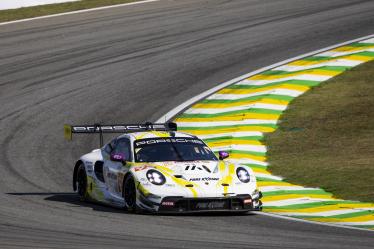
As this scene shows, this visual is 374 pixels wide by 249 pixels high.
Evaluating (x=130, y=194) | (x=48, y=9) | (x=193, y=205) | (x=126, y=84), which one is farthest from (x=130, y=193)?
(x=48, y=9)

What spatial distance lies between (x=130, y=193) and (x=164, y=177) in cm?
62

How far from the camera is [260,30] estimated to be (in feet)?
104

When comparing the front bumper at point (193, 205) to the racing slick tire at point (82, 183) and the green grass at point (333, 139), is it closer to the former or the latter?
the green grass at point (333, 139)

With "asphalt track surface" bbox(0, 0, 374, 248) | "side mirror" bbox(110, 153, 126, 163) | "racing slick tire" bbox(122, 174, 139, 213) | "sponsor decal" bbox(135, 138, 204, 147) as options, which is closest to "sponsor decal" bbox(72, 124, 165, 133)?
"sponsor decal" bbox(135, 138, 204, 147)

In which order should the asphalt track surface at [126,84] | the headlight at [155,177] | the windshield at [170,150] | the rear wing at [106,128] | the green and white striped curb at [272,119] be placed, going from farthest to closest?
the rear wing at [106,128] < the windshield at [170,150] < the green and white striped curb at [272,119] < the headlight at [155,177] < the asphalt track surface at [126,84]

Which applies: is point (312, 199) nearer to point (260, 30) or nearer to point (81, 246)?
point (81, 246)

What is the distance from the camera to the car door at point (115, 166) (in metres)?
16.5

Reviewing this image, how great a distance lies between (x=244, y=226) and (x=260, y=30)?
59.2 feet

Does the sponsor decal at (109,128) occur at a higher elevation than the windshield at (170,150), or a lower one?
higher

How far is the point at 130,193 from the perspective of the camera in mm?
15852

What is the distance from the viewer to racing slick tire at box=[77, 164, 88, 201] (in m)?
17.6

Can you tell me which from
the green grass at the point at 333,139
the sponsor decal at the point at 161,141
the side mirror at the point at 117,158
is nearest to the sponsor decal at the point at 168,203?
the side mirror at the point at 117,158

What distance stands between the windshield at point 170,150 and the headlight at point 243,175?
70 centimetres

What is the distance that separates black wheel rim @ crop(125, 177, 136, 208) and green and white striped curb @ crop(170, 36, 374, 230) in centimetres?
211
